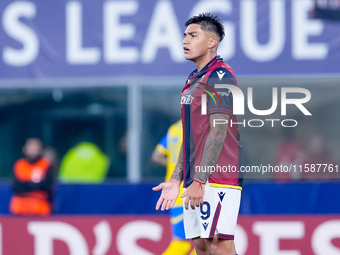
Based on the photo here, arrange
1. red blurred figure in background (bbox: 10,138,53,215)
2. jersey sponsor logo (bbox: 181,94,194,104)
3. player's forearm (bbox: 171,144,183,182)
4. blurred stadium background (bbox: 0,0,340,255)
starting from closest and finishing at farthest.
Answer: jersey sponsor logo (bbox: 181,94,194,104)
player's forearm (bbox: 171,144,183,182)
blurred stadium background (bbox: 0,0,340,255)
red blurred figure in background (bbox: 10,138,53,215)

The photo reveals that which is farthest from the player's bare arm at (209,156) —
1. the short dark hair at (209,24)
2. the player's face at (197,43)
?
the short dark hair at (209,24)

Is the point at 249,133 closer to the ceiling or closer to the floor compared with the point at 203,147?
closer to the floor

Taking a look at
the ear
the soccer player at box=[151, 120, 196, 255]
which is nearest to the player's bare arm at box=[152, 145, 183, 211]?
the ear

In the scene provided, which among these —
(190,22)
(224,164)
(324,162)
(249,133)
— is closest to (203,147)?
(224,164)

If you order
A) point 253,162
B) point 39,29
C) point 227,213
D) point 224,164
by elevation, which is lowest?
point 253,162

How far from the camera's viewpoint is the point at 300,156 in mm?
9508

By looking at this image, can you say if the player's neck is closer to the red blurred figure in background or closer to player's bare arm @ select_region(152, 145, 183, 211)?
player's bare arm @ select_region(152, 145, 183, 211)

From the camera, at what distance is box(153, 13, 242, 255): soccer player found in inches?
156

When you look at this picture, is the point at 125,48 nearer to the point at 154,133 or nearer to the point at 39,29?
the point at 39,29

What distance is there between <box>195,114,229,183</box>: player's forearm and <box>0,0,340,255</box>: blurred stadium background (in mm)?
2799

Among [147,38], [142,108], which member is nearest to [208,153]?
[147,38]

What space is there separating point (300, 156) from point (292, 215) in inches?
108

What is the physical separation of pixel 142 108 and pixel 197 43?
5.69 metres

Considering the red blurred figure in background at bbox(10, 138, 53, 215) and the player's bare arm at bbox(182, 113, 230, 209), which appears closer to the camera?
the player's bare arm at bbox(182, 113, 230, 209)
